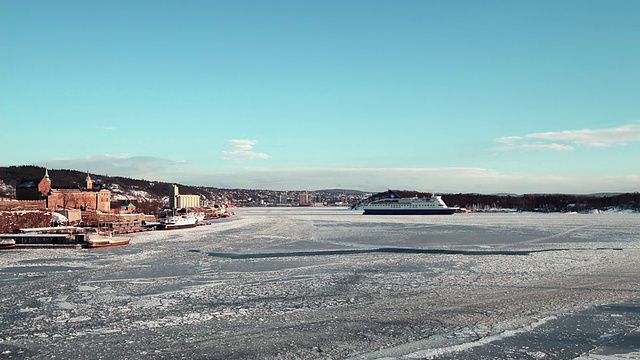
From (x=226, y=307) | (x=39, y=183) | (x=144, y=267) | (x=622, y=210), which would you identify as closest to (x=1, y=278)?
(x=144, y=267)

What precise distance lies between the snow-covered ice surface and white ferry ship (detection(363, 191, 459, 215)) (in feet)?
241

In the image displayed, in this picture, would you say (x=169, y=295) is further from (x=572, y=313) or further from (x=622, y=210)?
(x=622, y=210)

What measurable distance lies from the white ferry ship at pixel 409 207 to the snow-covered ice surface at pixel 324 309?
73410 millimetres

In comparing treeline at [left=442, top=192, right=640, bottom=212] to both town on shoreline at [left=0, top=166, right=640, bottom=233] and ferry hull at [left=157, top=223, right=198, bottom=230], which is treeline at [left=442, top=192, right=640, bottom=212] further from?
ferry hull at [left=157, top=223, right=198, bottom=230]

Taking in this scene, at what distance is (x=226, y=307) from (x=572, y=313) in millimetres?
6290

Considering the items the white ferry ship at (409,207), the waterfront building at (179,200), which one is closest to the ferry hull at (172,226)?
the waterfront building at (179,200)

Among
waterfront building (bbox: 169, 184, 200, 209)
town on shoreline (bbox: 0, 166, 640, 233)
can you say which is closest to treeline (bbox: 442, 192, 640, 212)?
town on shoreline (bbox: 0, 166, 640, 233)

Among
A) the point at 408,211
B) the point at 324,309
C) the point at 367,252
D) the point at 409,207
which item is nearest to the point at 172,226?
the point at 367,252

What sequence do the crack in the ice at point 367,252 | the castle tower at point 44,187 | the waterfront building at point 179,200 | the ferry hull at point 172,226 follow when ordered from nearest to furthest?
the crack in the ice at point 367,252 < the ferry hull at point 172,226 < the castle tower at point 44,187 < the waterfront building at point 179,200

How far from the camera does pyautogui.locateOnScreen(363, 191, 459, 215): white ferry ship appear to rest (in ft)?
295

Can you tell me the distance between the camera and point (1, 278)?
13.5 m

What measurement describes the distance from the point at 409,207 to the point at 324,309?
82.6m

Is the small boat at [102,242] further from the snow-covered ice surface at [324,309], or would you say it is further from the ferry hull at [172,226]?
the ferry hull at [172,226]

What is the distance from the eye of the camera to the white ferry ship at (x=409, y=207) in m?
90.1
